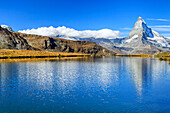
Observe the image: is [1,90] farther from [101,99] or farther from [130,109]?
[130,109]

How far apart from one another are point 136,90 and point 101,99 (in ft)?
36.7

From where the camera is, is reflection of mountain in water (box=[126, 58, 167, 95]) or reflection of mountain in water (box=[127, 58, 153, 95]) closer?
reflection of mountain in water (box=[126, 58, 167, 95])

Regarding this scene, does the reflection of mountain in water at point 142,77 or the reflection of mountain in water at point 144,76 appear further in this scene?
the reflection of mountain in water at point 142,77

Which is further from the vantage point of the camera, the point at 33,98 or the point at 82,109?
the point at 33,98

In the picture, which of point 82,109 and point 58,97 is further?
point 58,97

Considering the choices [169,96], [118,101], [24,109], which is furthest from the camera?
[169,96]

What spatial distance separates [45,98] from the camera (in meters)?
32.4

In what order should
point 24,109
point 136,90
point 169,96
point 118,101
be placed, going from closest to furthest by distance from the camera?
1. point 24,109
2. point 118,101
3. point 169,96
4. point 136,90

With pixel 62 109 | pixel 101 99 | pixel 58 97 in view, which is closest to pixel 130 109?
pixel 101 99

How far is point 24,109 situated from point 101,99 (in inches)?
518

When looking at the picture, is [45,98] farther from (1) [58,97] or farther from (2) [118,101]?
(2) [118,101]

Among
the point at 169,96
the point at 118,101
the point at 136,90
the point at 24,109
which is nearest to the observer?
the point at 24,109

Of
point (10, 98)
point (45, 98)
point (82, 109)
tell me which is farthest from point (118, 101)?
point (10, 98)

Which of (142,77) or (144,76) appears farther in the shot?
(144,76)
